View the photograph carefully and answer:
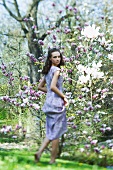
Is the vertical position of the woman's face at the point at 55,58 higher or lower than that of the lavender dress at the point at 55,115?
higher

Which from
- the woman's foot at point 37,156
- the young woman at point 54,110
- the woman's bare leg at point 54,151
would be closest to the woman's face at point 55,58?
the young woman at point 54,110

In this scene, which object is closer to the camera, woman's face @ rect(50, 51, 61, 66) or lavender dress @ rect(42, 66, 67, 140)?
lavender dress @ rect(42, 66, 67, 140)

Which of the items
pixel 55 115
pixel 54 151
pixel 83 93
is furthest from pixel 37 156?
pixel 83 93

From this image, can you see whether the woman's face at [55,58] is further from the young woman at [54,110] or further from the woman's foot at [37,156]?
the woman's foot at [37,156]

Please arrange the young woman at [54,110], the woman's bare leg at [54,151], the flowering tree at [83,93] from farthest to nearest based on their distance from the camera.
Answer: the flowering tree at [83,93] < the young woman at [54,110] < the woman's bare leg at [54,151]

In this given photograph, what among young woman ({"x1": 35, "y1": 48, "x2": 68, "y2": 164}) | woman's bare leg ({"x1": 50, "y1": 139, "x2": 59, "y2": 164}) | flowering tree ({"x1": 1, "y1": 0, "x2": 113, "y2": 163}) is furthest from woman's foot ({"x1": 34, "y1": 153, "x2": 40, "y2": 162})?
flowering tree ({"x1": 1, "y1": 0, "x2": 113, "y2": 163})

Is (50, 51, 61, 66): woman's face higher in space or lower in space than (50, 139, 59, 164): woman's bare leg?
higher

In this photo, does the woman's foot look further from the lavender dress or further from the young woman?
the lavender dress

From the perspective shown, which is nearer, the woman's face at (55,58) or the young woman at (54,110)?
the young woman at (54,110)

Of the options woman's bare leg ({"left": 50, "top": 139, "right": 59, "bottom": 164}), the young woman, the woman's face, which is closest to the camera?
woman's bare leg ({"left": 50, "top": 139, "right": 59, "bottom": 164})

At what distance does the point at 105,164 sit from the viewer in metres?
6.89

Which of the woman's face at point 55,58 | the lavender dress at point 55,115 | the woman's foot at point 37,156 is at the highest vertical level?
the woman's face at point 55,58

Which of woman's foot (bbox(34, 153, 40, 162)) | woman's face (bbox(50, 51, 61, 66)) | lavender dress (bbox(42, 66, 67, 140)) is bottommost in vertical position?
woman's foot (bbox(34, 153, 40, 162))

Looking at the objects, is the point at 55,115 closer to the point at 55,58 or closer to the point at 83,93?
the point at 55,58
